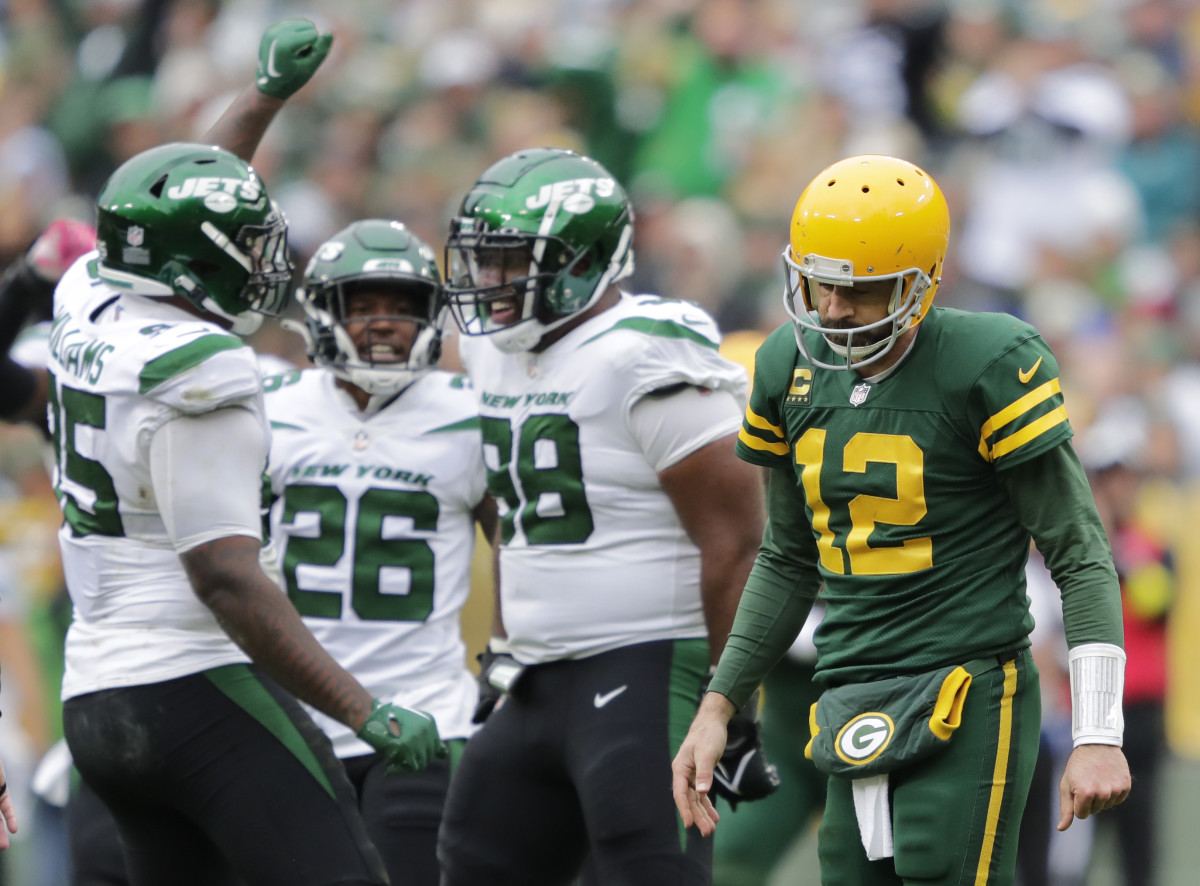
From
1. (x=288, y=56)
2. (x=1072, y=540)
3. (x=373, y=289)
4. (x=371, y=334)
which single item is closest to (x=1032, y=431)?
(x=1072, y=540)

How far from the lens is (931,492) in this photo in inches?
126

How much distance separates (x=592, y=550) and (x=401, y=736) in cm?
63

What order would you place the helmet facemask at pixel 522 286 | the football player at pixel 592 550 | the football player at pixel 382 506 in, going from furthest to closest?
the football player at pixel 382 506, the helmet facemask at pixel 522 286, the football player at pixel 592 550

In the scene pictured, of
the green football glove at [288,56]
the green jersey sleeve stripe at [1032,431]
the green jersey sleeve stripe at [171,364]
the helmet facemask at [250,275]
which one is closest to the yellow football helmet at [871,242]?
the green jersey sleeve stripe at [1032,431]

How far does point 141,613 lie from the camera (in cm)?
384

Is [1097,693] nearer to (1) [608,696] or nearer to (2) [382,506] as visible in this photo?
(1) [608,696]

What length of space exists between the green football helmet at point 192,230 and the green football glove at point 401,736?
1010 millimetres

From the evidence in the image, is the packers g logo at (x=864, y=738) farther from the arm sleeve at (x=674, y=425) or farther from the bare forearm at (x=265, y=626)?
the bare forearm at (x=265, y=626)

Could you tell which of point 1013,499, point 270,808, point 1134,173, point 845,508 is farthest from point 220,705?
point 1134,173

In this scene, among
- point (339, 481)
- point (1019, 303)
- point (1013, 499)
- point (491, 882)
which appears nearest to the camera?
point (1013, 499)

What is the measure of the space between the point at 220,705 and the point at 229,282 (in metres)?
0.94

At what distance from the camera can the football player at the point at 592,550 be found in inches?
153

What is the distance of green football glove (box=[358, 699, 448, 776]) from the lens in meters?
3.64

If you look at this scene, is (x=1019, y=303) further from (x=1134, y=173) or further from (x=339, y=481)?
(x=339, y=481)
